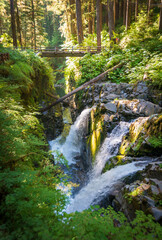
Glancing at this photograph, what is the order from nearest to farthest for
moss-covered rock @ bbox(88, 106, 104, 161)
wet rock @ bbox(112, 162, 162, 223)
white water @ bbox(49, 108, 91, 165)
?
wet rock @ bbox(112, 162, 162, 223) < moss-covered rock @ bbox(88, 106, 104, 161) < white water @ bbox(49, 108, 91, 165)

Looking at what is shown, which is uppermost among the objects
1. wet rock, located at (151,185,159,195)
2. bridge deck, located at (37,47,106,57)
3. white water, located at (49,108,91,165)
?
bridge deck, located at (37,47,106,57)

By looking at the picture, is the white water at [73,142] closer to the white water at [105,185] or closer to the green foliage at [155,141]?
the white water at [105,185]

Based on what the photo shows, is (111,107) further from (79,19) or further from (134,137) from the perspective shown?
(79,19)

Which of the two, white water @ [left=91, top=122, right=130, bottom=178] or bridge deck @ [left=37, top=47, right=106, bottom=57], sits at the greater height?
bridge deck @ [left=37, top=47, right=106, bottom=57]

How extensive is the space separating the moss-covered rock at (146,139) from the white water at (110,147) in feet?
2.24

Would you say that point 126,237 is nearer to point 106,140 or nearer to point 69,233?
A: point 69,233

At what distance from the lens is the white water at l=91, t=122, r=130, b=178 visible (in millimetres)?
7354

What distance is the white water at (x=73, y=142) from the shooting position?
10.9 metres

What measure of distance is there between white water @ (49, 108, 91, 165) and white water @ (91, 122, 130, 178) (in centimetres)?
292

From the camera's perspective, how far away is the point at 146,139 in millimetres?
5742

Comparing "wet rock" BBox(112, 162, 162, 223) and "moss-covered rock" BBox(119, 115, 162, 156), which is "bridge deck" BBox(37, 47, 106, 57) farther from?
"wet rock" BBox(112, 162, 162, 223)

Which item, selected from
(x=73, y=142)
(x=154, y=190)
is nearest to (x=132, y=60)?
(x=73, y=142)

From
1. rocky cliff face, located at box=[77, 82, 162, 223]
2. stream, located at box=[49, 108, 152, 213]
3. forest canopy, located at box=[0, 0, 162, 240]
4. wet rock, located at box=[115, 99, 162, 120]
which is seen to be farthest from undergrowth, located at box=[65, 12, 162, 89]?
stream, located at box=[49, 108, 152, 213]

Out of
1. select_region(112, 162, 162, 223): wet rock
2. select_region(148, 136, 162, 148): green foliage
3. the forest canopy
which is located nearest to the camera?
the forest canopy
